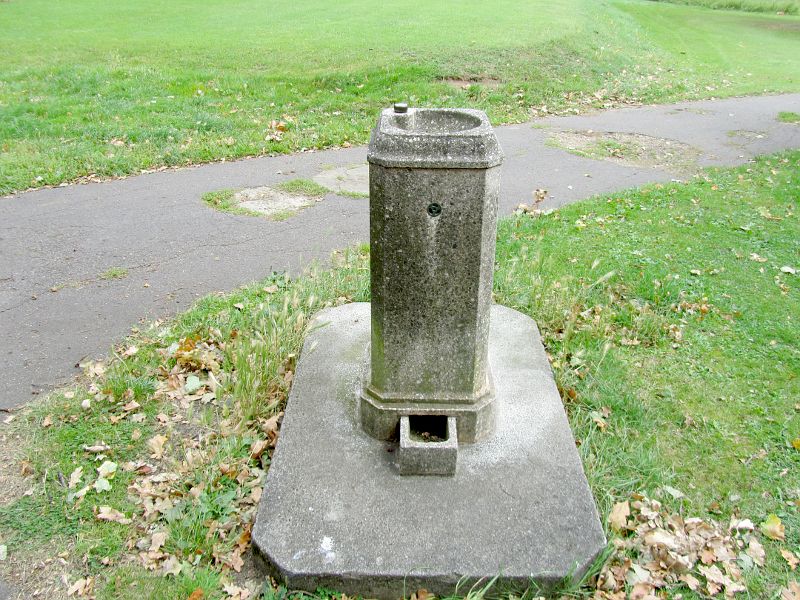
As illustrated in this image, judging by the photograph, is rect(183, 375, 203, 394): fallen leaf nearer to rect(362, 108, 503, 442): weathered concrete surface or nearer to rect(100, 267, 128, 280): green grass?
rect(362, 108, 503, 442): weathered concrete surface

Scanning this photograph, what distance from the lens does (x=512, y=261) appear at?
5551mm

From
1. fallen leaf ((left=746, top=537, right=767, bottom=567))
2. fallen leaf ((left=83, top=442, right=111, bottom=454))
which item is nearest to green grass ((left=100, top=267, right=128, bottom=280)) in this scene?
fallen leaf ((left=83, top=442, right=111, bottom=454))

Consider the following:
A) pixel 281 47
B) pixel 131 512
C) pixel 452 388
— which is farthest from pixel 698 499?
pixel 281 47

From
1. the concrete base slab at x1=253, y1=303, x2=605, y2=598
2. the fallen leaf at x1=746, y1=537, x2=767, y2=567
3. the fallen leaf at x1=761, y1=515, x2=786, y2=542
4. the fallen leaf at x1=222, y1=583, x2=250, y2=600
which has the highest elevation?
the concrete base slab at x1=253, y1=303, x2=605, y2=598

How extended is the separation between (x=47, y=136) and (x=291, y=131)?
3121 millimetres

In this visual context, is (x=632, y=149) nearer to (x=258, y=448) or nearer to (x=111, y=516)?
(x=258, y=448)

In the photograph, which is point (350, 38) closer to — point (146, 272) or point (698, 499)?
point (146, 272)

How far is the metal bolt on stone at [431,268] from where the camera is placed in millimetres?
2816

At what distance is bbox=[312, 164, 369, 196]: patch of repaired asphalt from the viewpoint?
734 centimetres

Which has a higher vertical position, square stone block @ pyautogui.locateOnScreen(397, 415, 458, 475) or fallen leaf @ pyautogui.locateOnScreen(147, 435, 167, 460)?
square stone block @ pyautogui.locateOnScreen(397, 415, 458, 475)

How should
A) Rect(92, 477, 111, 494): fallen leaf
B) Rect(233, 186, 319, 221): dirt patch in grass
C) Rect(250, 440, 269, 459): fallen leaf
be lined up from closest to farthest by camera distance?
Rect(92, 477, 111, 494): fallen leaf, Rect(250, 440, 269, 459): fallen leaf, Rect(233, 186, 319, 221): dirt patch in grass

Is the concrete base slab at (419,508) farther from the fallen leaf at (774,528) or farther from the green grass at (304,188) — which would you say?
the green grass at (304,188)

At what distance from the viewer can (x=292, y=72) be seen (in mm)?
11727

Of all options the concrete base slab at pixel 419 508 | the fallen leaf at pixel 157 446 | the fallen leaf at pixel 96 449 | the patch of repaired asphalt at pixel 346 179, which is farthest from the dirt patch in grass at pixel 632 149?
the fallen leaf at pixel 96 449
